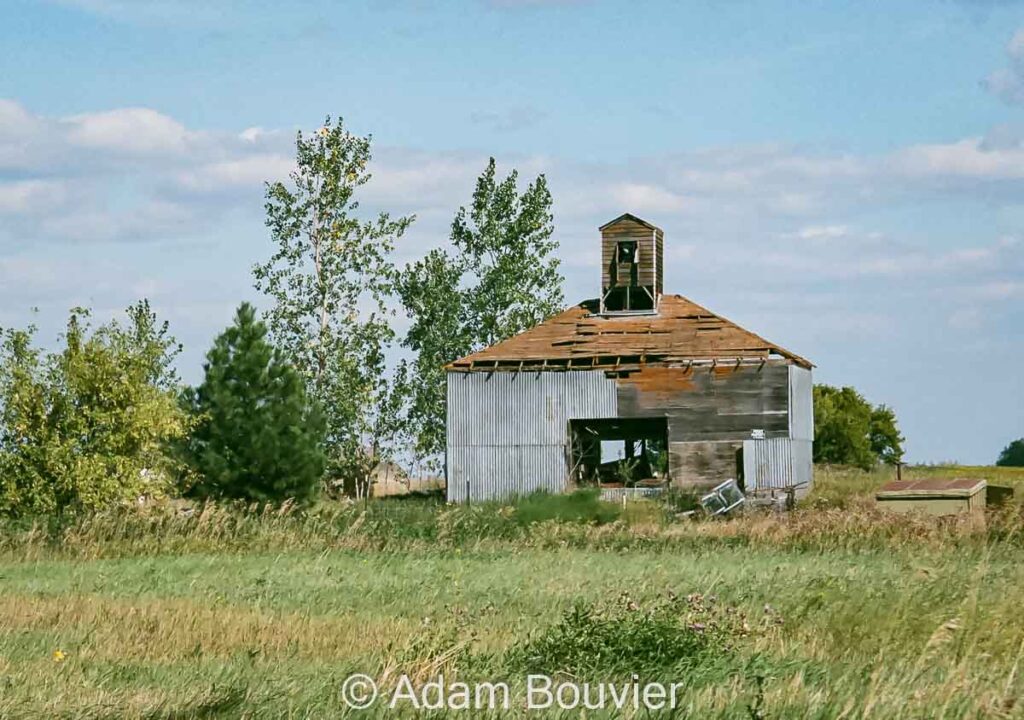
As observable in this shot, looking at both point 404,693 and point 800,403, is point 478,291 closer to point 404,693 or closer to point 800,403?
point 800,403

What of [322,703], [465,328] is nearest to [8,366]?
[322,703]

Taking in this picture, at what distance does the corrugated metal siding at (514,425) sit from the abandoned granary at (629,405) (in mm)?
31

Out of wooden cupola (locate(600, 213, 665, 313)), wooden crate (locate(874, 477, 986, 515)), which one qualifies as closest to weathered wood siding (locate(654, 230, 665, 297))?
wooden cupola (locate(600, 213, 665, 313))

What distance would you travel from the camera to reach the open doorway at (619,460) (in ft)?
142

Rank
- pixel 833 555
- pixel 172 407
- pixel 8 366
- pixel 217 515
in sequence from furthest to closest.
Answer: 1. pixel 172 407
2. pixel 8 366
3. pixel 217 515
4. pixel 833 555

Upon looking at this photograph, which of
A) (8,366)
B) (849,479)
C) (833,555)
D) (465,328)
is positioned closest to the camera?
(833,555)

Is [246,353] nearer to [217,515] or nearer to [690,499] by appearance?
[690,499]

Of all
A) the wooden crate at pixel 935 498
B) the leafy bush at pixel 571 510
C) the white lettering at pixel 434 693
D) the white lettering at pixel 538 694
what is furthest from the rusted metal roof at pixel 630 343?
the white lettering at pixel 434 693

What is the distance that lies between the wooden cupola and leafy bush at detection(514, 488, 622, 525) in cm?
1051

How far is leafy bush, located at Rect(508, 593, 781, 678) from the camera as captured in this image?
1048 centimetres

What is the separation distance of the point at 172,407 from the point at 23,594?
44.3 ft

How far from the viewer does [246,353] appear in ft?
139

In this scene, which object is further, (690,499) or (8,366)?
(690,499)

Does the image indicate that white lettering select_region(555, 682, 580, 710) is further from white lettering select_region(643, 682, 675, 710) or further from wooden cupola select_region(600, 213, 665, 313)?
wooden cupola select_region(600, 213, 665, 313)
